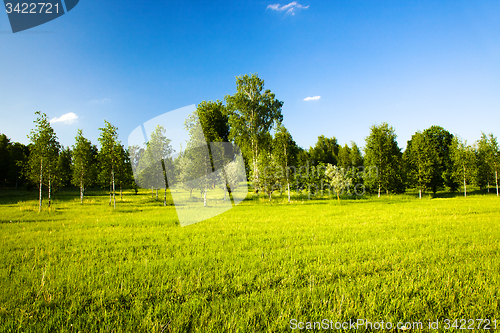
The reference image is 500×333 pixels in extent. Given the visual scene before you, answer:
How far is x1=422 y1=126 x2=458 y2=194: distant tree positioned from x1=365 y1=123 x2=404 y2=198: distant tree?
9839mm

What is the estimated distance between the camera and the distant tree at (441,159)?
46062mm

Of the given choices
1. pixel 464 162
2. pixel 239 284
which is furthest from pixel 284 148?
pixel 464 162

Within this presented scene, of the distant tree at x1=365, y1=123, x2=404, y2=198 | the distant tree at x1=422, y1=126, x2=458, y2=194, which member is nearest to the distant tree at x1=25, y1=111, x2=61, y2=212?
the distant tree at x1=365, y1=123, x2=404, y2=198

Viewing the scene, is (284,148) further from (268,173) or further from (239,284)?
(239,284)

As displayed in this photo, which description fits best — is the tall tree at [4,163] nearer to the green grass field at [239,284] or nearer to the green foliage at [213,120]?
the green foliage at [213,120]

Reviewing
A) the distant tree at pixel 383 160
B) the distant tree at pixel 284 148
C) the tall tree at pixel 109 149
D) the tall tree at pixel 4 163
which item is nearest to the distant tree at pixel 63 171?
the tall tree at pixel 109 149

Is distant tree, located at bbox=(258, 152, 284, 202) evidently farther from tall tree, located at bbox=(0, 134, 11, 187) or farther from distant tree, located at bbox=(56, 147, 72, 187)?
tall tree, located at bbox=(0, 134, 11, 187)

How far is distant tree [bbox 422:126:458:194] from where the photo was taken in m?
46.1

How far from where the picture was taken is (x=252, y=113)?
37.1m

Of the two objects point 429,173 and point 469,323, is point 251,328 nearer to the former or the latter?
point 469,323

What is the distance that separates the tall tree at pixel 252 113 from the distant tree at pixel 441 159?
35.8m

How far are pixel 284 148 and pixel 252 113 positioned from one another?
Result: 8.97 metres

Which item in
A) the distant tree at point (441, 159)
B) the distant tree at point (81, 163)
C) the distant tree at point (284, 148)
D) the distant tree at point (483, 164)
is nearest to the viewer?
the distant tree at point (284, 148)

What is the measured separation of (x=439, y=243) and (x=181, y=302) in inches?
365
